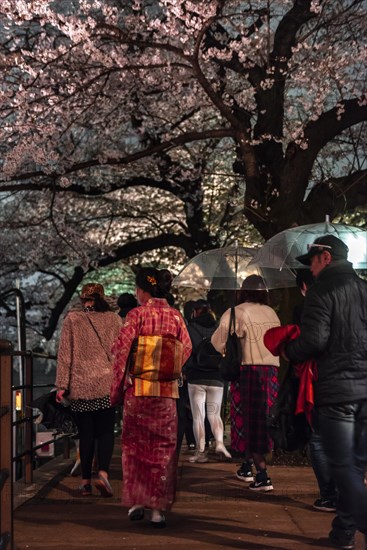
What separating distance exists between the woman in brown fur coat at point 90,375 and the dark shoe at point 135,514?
1.27 meters

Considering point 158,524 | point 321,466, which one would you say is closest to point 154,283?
point 158,524

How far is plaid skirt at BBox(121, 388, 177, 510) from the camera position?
780 cm

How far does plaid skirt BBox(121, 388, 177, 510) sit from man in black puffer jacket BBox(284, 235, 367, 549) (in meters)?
1.71

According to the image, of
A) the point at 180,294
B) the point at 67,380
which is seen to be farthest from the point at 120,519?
the point at 180,294

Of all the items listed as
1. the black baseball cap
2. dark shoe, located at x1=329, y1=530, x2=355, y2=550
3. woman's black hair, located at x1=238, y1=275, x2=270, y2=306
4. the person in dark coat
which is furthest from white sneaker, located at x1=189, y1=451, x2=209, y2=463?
Answer: the black baseball cap

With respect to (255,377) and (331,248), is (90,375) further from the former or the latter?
(331,248)

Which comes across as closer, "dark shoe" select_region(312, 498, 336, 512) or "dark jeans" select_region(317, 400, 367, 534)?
"dark jeans" select_region(317, 400, 367, 534)

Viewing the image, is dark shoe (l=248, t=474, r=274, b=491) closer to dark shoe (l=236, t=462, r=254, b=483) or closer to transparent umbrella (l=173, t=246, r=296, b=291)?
dark shoe (l=236, t=462, r=254, b=483)

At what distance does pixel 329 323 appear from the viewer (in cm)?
631

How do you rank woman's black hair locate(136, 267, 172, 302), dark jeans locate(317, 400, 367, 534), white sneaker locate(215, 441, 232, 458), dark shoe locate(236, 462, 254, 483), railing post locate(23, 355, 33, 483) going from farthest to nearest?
1. white sneaker locate(215, 441, 232, 458)
2. dark shoe locate(236, 462, 254, 483)
3. railing post locate(23, 355, 33, 483)
4. woman's black hair locate(136, 267, 172, 302)
5. dark jeans locate(317, 400, 367, 534)

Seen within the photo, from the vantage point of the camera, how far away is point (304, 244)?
11.1 m

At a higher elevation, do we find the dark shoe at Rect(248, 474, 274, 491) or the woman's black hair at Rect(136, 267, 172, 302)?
the woman's black hair at Rect(136, 267, 172, 302)

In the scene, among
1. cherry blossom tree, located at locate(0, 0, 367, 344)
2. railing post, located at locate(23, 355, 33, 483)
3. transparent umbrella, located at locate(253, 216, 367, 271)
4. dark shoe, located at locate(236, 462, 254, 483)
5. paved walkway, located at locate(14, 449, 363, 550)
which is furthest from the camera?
cherry blossom tree, located at locate(0, 0, 367, 344)

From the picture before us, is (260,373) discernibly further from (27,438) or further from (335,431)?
(335,431)
